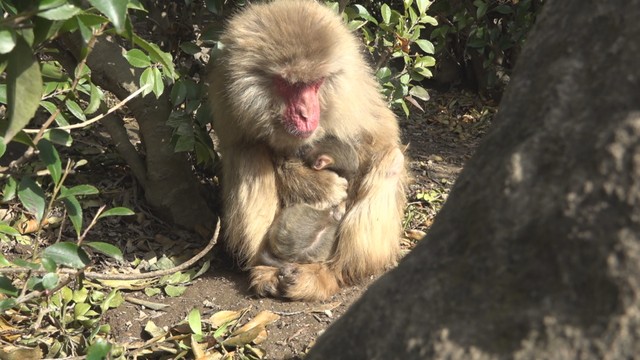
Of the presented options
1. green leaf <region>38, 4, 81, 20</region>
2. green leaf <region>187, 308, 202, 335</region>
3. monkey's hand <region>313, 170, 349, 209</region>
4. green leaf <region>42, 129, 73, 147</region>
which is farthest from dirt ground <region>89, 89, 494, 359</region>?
green leaf <region>38, 4, 81, 20</region>

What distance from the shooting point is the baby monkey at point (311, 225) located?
4469mm

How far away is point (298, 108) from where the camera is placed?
13.6ft

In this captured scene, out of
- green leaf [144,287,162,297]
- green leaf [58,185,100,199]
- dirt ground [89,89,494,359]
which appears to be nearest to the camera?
green leaf [58,185,100,199]

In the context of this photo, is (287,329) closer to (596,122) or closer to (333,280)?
(333,280)

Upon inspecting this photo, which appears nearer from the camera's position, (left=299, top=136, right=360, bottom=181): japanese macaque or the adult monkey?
the adult monkey

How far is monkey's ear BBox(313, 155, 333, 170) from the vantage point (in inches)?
176

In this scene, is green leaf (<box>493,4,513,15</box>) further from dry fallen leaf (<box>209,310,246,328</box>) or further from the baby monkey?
dry fallen leaf (<box>209,310,246,328</box>)

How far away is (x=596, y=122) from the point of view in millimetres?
1614

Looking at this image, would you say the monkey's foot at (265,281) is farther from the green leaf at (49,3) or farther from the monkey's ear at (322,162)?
the green leaf at (49,3)

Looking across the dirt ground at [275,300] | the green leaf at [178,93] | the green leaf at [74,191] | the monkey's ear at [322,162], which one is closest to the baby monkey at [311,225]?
the monkey's ear at [322,162]

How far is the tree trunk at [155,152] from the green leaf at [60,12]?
2.41m

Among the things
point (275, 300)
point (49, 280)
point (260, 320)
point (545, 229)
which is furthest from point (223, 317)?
point (545, 229)

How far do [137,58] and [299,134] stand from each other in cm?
105

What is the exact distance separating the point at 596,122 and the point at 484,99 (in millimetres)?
6469
